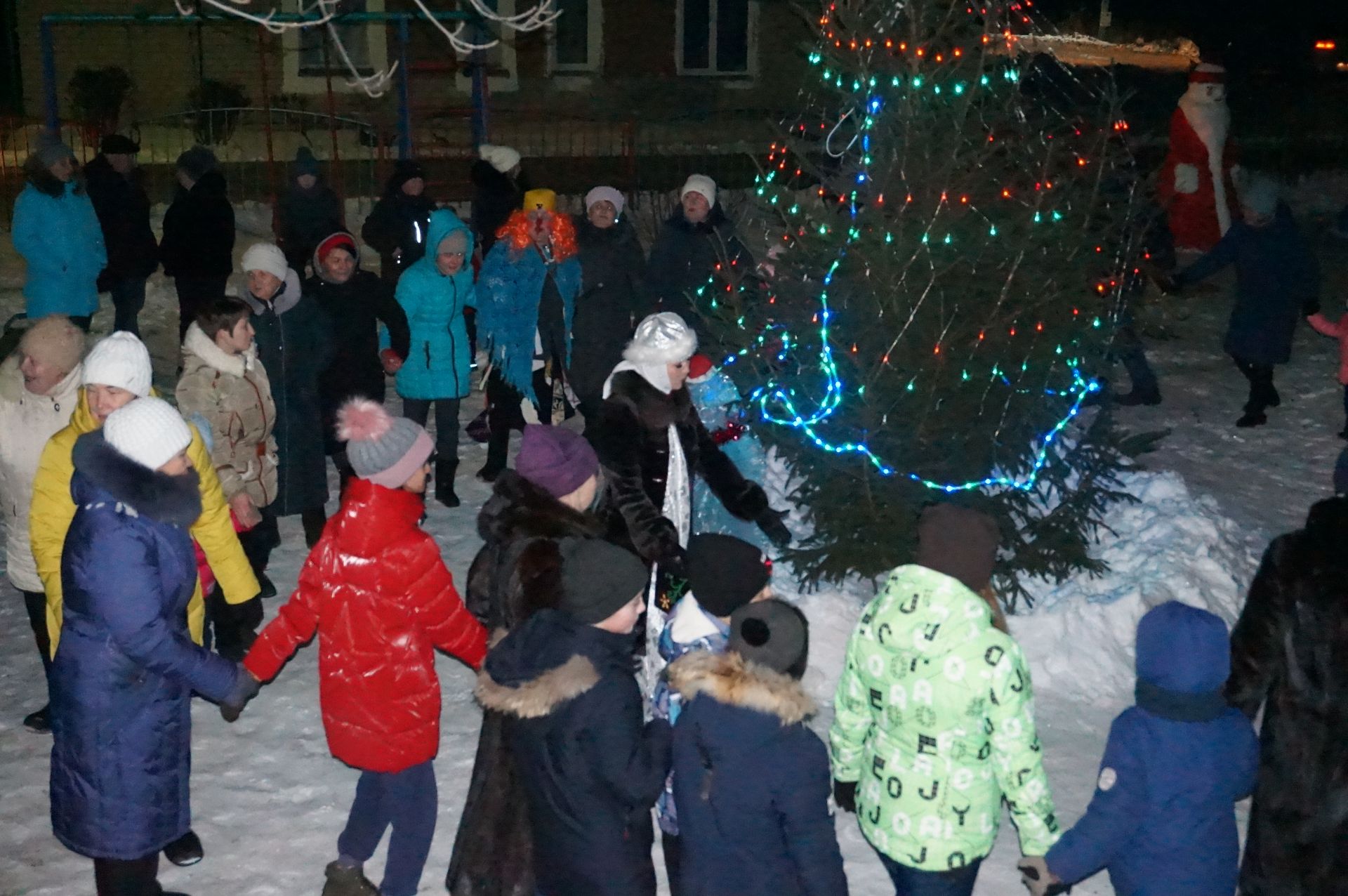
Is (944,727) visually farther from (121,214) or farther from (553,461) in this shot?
(121,214)

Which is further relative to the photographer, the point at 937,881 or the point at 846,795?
the point at 846,795

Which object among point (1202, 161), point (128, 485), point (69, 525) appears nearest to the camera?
point (128, 485)

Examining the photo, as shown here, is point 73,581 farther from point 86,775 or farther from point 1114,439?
point 1114,439

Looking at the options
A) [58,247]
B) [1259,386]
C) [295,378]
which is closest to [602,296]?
[295,378]

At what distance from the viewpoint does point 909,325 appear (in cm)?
580

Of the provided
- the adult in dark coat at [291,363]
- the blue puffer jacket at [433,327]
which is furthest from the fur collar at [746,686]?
the blue puffer jacket at [433,327]

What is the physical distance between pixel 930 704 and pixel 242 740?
3289 mm

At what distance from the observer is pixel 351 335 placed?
6.92 m

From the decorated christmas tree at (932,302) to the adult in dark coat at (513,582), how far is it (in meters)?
1.98

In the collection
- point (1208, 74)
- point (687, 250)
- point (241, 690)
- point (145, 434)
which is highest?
point (1208, 74)

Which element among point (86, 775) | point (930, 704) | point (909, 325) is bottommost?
point (86, 775)

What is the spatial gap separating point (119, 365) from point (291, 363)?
72.6 inches

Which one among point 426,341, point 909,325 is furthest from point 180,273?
point 909,325

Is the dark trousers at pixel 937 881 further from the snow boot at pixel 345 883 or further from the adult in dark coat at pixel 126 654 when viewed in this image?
the adult in dark coat at pixel 126 654
